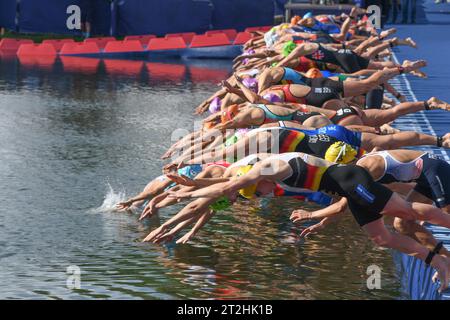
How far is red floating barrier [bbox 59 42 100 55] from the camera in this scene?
1554 inches

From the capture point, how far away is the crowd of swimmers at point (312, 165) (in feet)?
38.3

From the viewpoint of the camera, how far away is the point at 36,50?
39.7 meters

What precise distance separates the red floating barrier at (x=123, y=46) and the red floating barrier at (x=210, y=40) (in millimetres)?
1977

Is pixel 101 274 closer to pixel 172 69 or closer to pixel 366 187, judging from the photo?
pixel 366 187

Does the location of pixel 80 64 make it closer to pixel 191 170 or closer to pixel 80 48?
pixel 80 48

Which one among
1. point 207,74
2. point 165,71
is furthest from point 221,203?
point 165,71

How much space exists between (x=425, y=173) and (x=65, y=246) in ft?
15.4

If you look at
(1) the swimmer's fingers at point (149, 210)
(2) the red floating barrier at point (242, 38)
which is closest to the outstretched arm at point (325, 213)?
(1) the swimmer's fingers at point (149, 210)

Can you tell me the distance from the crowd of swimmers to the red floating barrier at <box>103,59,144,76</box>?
1545 cm

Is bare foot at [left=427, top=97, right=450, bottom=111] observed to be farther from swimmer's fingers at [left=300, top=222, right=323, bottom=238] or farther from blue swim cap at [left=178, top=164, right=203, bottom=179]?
blue swim cap at [left=178, top=164, right=203, bottom=179]

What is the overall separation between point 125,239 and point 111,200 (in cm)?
252
